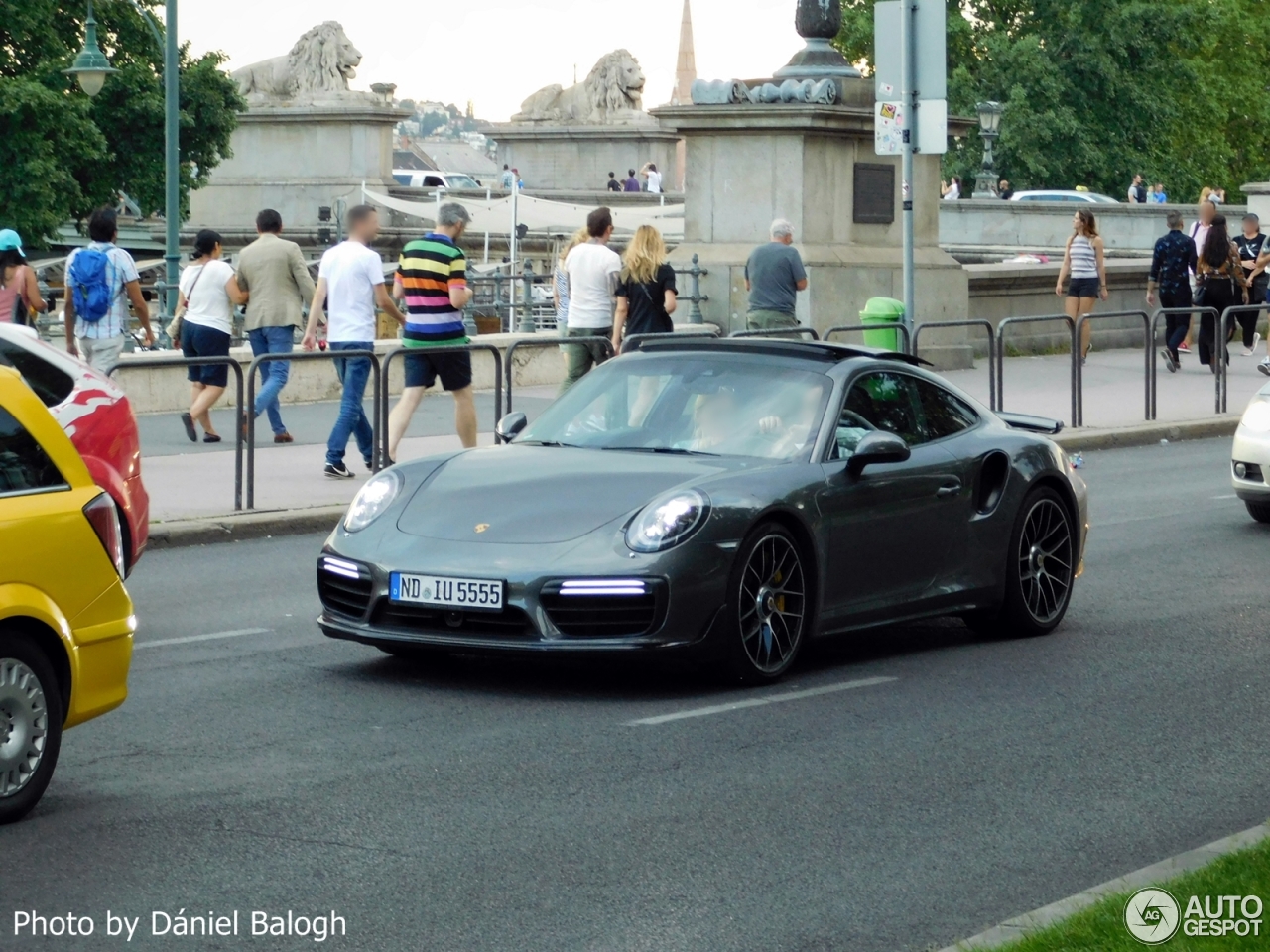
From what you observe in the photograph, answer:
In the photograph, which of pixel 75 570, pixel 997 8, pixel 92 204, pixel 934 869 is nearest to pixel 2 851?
pixel 75 570

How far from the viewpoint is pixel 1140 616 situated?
35.7ft

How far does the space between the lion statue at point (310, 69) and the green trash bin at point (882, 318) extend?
30.2 metres

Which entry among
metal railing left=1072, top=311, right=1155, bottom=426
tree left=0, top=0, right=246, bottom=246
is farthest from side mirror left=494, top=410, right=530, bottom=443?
tree left=0, top=0, right=246, bottom=246

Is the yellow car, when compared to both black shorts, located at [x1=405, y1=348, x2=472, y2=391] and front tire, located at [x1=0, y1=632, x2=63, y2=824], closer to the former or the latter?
front tire, located at [x1=0, y1=632, x2=63, y2=824]

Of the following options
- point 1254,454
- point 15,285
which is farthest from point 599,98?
point 1254,454

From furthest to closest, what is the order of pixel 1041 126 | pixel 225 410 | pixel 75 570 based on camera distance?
pixel 1041 126 → pixel 225 410 → pixel 75 570

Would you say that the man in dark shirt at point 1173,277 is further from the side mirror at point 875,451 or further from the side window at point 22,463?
the side window at point 22,463

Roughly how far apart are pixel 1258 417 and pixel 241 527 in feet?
21.1

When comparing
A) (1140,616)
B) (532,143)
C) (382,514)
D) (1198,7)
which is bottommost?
Answer: (1140,616)

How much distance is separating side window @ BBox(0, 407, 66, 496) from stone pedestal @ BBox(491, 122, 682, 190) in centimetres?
4796

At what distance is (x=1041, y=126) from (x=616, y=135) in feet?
60.0

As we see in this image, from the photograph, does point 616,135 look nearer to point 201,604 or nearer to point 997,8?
point 997,8

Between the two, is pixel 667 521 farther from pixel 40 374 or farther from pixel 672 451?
pixel 40 374

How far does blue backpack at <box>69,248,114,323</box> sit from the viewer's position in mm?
16844
